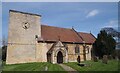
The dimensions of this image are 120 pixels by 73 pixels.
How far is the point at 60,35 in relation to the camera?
1610 inches

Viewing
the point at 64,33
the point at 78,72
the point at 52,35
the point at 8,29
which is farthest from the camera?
the point at 64,33

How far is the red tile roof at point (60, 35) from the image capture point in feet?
126

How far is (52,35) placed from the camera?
1551 inches

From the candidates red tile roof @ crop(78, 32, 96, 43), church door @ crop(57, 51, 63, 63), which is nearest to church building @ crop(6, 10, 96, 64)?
church door @ crop(57, 51, 63, 63)

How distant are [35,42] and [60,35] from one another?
21.4 feet

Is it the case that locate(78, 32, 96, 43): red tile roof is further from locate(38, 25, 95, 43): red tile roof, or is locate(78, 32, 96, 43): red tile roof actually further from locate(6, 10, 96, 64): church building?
locate(6, 10, 96, 64): church building

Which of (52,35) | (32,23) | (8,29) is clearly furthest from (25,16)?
(52,35)

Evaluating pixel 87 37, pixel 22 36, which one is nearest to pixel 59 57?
pixel 22 36

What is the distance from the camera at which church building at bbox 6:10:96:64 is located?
3431cm

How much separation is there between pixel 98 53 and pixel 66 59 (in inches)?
367

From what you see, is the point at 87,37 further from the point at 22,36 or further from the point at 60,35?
the point at 22,36

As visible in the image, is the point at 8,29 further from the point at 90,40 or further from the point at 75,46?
the point at 90,40

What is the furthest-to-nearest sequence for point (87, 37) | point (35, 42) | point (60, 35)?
point (87, 37), point (60, 35), point (35, 42)

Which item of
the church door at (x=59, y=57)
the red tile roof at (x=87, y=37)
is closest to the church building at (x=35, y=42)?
the church door at (x=59, y=57)
